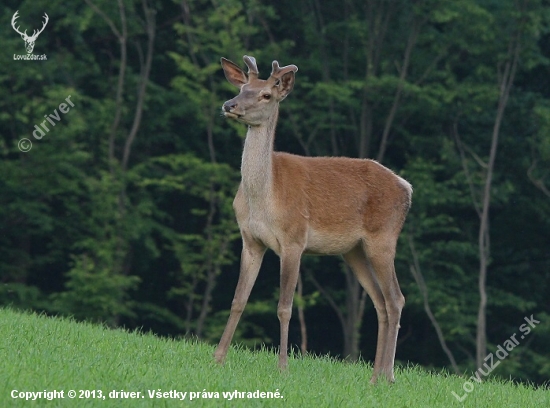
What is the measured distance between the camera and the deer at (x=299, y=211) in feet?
27.6

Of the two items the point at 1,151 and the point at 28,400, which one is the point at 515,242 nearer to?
the point at 1,151

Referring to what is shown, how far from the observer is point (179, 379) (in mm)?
7262

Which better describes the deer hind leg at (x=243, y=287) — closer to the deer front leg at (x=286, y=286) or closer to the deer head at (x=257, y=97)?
the deer front leg at (x=286, y=286)

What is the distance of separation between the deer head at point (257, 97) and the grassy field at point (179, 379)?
1.82 meters

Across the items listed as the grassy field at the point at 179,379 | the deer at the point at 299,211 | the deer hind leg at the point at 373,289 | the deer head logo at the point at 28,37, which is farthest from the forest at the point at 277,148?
the deer at the point at 299,211

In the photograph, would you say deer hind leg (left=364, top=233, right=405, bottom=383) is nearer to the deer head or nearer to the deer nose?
the deer head

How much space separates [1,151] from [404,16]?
8740 mm

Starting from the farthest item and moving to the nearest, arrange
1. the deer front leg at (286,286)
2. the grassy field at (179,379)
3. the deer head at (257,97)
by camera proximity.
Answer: the deer front leg at (286,286), the deer head at (257,97), the grassy field at (179,379)

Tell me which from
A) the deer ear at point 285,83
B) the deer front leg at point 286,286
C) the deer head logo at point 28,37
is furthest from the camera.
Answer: the deer head logo at point 28,37

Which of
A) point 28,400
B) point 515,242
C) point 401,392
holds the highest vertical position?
point 28,400

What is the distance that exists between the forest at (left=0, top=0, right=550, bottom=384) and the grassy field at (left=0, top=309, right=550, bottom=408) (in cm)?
1128

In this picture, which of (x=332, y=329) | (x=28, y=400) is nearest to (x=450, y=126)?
(x=332, y=329)

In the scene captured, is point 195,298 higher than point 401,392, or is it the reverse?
point 401,392

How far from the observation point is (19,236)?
21891 mm
